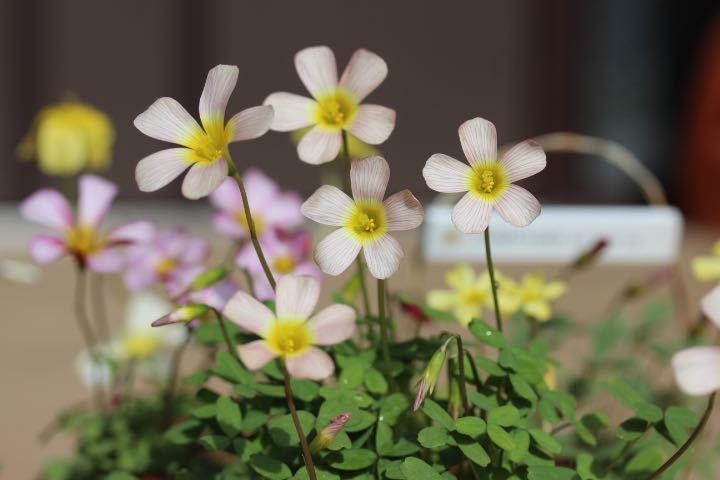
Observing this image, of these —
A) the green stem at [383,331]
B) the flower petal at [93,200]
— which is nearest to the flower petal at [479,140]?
the green stem at [383,331]

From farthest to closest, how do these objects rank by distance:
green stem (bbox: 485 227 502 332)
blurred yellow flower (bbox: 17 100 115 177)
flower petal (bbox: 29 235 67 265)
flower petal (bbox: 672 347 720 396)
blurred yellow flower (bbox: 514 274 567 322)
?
1. blurred yellow flower (bbox: 17 100 115 177)
2. blurred yellow flower (bbox: 514 274 567 322)
3. flower petal (bbox: 29 235 67 265)
4. green stem (bbox: 485 227 502 332)
5. flower petal (bbox: 672 347 720 396)

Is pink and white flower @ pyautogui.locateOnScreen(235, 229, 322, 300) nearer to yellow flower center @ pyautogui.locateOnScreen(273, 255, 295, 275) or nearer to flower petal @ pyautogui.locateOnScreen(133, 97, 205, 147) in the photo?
yellow flower center @ pyautogui.locateOnScreen(273, 255, 295, 275)

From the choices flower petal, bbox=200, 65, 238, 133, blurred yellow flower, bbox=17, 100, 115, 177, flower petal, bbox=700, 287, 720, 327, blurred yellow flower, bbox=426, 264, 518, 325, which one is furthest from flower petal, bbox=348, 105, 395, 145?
blurred yellow flower, bbox=17, 100, 115, 177

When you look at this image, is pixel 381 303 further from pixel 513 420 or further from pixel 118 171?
pixel 118 171

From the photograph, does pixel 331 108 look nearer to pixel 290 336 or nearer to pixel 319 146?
pixel 319 146

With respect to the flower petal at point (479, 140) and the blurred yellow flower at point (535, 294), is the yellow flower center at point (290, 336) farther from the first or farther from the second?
the blurred yellow flower at point (535, 294)

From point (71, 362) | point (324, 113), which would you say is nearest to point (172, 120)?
point (324, 113)
